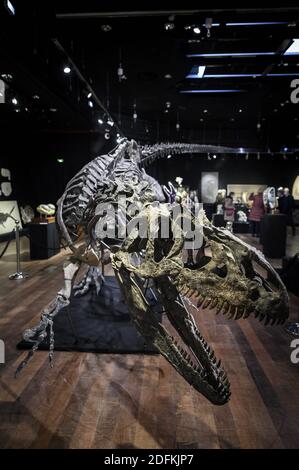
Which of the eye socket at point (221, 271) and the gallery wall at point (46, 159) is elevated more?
the gallery wall at point (46, 159)

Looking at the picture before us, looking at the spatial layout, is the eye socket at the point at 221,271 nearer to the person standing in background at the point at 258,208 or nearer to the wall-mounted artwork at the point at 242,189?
the person standing in background at the point at 258,208

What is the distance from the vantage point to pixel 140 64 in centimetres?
622

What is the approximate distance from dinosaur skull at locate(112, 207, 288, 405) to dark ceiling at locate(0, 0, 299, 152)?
396 cm

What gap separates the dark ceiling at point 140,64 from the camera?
444 centimetres

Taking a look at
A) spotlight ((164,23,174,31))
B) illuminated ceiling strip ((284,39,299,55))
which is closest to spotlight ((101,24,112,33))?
spotlight ((164,23,174,31))

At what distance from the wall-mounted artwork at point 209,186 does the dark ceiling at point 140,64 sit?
279cm

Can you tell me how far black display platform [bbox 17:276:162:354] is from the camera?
10.4 ft

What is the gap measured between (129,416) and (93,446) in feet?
1.16

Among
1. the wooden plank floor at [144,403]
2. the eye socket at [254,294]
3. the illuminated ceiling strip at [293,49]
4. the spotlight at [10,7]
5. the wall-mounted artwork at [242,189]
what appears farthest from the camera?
the wall-mounted artwork at [242,189]

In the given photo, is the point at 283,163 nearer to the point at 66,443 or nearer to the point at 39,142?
the point at 39,142

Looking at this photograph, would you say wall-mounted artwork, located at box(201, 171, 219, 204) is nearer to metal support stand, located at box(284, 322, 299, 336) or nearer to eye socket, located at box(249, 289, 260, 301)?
metal support stand, located at box(284, 322, 299, 336)

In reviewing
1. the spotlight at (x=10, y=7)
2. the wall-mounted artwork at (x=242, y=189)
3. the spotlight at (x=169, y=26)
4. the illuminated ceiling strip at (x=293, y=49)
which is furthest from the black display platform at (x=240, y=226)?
the spotlight at (x=10, y=7)

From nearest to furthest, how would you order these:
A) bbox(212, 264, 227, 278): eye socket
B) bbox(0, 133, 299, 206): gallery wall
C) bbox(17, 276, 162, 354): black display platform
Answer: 1. bbox(212, 264, 227, 278): eye socket
2. bbox(17, 276, 162, 354): black display platform
3. bbox(0, 133, 299, 206): gallery wall

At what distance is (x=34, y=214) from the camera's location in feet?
36.2
